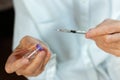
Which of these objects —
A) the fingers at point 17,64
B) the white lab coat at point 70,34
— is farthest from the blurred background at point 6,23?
the fingers at point 17,64

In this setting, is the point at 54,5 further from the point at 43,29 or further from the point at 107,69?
the point at 107,69

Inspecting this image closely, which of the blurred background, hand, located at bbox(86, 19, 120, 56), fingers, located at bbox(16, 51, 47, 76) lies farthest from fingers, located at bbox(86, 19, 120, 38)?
the blurred background

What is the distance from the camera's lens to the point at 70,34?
31.8 inches

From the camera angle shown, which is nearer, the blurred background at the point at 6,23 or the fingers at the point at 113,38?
the fingers at the point at 113,38

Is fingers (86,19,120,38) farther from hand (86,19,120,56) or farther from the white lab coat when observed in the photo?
the white lab coat

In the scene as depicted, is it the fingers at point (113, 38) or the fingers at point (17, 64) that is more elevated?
the fingers at point (113, 38)

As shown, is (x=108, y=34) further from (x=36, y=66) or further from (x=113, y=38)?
(x=36, y=66)

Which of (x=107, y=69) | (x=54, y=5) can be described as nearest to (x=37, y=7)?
(x=54, y=5)

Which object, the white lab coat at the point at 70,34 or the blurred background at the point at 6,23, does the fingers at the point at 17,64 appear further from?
the blurred background at the point at 6,23

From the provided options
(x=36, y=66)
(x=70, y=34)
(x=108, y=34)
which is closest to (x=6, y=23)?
(x=70, y=34)

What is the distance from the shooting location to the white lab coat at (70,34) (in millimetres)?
764

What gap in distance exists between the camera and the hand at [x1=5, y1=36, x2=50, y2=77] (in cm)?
66

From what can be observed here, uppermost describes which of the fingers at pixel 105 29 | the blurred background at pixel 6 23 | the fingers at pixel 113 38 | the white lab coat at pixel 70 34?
the fingers at pixel 105 29

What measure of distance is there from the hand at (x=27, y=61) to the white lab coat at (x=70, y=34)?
9cm
